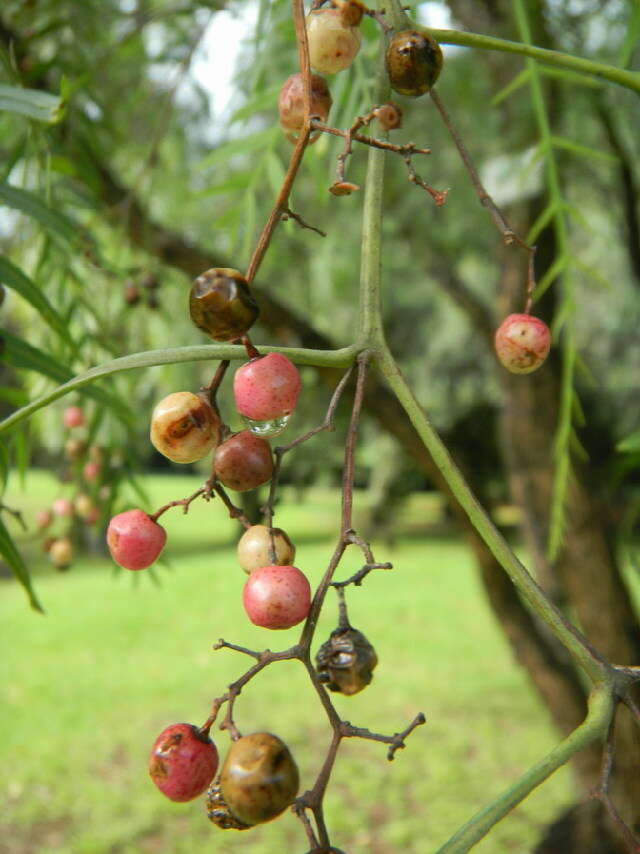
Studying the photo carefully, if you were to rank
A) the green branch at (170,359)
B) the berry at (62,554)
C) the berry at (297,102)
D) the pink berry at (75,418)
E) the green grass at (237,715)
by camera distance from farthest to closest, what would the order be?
the green grass at (237,715) → the berry at (62,554) → the pink berry at (75,418) → the berry at (297,102) → the green branch at (170,359)

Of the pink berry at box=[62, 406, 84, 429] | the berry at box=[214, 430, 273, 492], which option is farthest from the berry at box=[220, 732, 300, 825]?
the pink berry at box=[62, 406, 84, 429]

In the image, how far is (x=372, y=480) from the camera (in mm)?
11648

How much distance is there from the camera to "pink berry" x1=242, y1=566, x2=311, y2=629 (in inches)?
17.3

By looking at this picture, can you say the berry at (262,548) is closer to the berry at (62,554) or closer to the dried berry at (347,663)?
the dried berry at (347,663)

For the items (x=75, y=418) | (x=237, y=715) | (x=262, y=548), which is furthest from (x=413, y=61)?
(x=237, y=715)

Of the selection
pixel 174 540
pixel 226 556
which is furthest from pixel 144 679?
pixel 174 540

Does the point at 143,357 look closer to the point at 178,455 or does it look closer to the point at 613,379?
the point at 178,455

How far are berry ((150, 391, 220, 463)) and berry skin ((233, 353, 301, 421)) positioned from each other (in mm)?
41

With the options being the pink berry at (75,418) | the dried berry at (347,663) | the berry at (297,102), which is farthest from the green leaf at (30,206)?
the pink berry at (75,418)

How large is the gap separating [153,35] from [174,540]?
9913 mm

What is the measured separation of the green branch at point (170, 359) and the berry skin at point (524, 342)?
7.6 inches

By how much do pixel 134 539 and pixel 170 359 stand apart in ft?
0.54

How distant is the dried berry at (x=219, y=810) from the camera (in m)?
0.44

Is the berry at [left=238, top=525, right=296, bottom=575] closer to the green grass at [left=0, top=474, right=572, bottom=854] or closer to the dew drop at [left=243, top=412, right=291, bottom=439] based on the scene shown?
the dew drop at [left=243, top=412, right=291, bottom=439]
